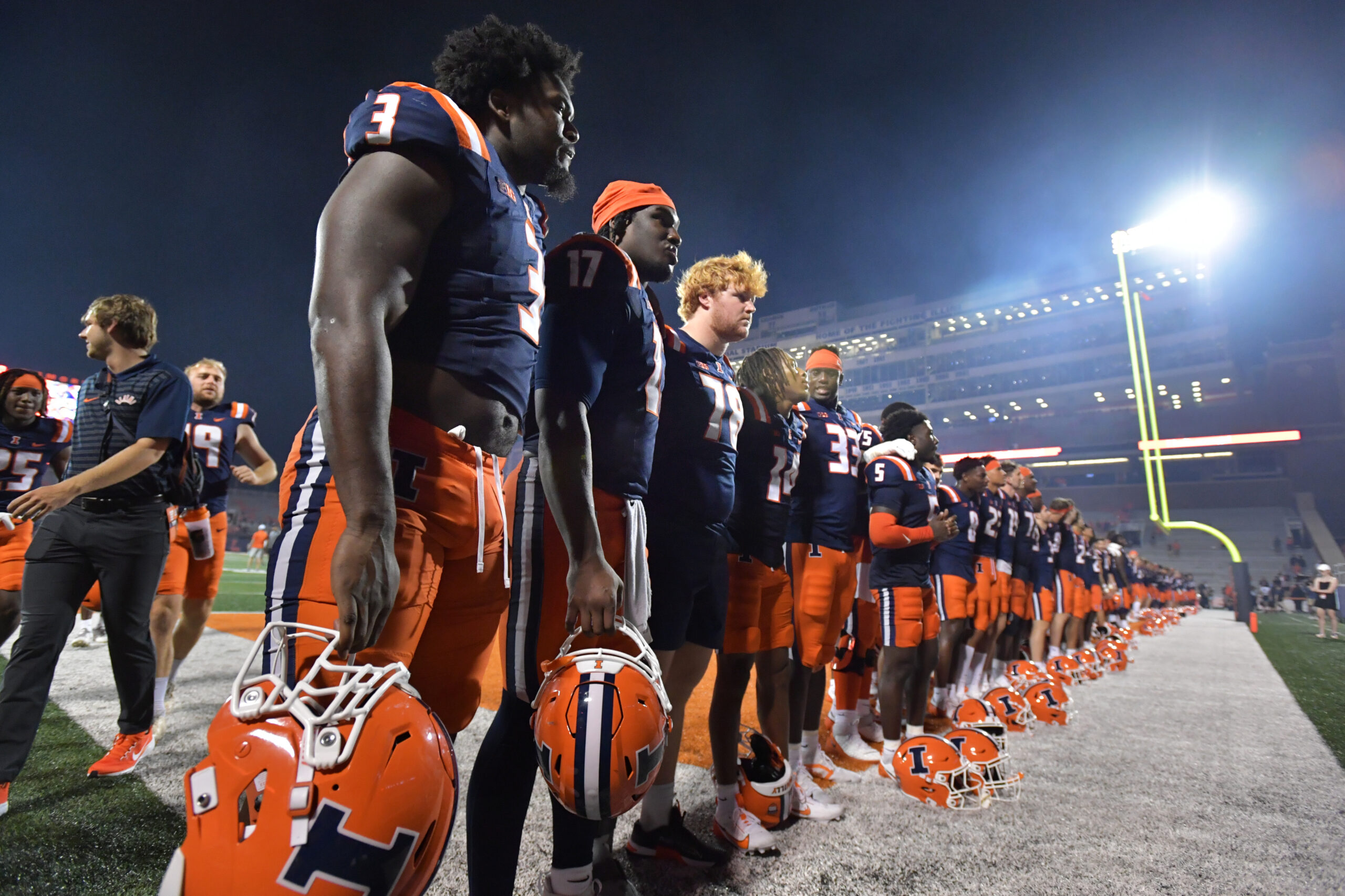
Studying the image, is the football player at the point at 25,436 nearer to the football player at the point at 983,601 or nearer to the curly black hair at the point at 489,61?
the curly black hair at the point at 489,61

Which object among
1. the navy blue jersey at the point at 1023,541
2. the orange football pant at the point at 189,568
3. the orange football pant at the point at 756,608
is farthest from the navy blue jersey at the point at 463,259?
the navy blue jersey at the point at 1023,541

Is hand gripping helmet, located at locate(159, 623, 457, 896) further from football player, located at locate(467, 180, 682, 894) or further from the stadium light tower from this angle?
the stadium light tower

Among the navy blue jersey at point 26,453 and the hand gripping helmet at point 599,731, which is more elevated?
the navy blue jersey at point 26,453

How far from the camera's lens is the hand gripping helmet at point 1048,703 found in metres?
5.09

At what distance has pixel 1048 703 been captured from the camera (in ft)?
16.8

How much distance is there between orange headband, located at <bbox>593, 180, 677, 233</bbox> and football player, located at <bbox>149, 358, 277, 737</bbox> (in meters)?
2.39

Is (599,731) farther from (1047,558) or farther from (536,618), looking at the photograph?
(1047,558)

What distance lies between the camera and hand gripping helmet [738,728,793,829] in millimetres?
2652

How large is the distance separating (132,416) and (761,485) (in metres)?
3.08

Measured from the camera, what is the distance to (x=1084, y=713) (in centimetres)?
568

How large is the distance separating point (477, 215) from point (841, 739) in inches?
165

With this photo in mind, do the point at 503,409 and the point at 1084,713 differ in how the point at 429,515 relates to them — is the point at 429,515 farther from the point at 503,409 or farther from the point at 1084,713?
the point at 1084,713

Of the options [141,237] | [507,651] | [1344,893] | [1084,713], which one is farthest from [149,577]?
[141,237]

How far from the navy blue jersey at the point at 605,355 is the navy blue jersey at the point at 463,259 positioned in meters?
0.33
